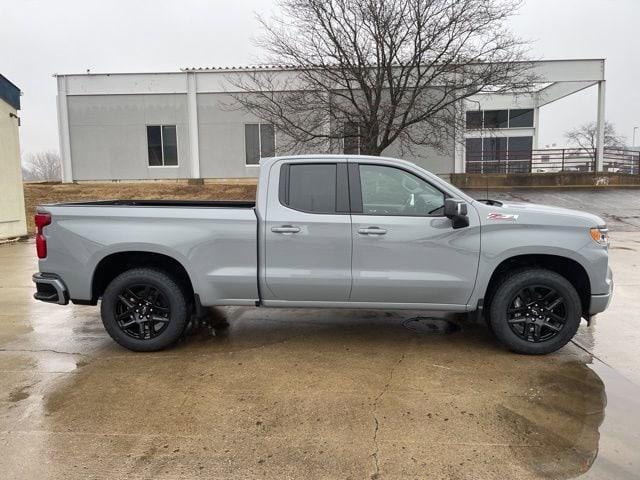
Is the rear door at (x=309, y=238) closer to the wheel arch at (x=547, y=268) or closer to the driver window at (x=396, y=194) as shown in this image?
the driver window at (x=396, y=194)

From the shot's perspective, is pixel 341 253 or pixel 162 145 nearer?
pixel 341 253

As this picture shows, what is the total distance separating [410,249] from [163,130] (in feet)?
68.9

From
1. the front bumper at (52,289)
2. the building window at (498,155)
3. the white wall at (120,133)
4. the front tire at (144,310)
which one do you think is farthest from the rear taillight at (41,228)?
the building window at (498,155)

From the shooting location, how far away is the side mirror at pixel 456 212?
442 cm

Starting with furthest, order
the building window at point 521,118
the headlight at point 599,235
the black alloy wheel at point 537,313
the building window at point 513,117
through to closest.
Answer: the building window at point 521,118 < the building window at point 513,117 < the black alloy wheel at point 537,313 < the headlight at point 599,235

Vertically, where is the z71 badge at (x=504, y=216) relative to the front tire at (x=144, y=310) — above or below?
above

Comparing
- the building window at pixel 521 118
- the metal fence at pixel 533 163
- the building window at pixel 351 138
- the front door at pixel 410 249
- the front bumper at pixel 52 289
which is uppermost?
the building window at pixel 521 118

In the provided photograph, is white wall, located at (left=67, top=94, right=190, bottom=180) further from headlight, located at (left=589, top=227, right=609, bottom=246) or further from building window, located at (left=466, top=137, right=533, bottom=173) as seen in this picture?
headlight, located at (left=589, top=227, right=609, bottom=246)

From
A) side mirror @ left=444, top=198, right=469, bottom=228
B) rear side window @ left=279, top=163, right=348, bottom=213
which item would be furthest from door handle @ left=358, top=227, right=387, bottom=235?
side mirror @ left=444, top=198, right=469, bottom=228

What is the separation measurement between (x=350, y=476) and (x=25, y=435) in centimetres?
222

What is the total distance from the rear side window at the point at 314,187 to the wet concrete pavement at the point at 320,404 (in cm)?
145

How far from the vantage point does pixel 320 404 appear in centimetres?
385

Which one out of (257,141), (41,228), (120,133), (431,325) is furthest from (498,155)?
(41,228)

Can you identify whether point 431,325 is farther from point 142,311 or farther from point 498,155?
point 498,155
